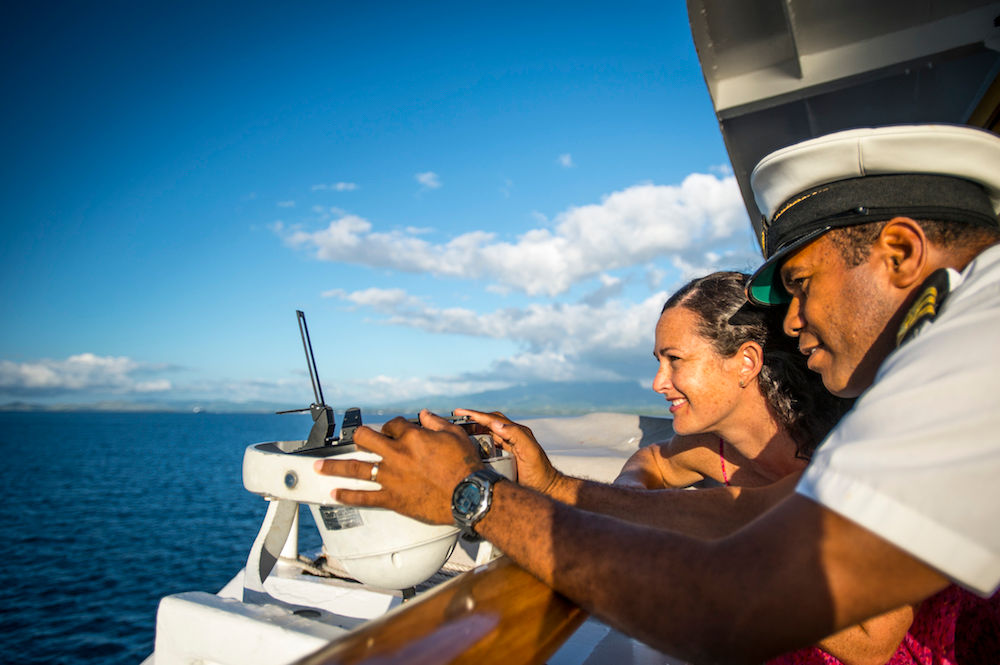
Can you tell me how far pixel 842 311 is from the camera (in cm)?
136

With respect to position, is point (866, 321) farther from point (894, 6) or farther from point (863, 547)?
point (894, 6)

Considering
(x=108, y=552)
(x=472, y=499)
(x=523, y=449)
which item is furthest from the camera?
(x=108, y=552)

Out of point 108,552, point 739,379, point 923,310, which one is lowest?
point 108,552

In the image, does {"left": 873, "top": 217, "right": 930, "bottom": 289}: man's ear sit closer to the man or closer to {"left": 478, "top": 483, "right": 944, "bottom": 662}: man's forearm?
the man

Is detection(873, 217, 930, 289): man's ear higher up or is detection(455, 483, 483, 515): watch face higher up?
detection(873, 217, 930, 289): man's ear

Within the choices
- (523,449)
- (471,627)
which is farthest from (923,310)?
(523,449)

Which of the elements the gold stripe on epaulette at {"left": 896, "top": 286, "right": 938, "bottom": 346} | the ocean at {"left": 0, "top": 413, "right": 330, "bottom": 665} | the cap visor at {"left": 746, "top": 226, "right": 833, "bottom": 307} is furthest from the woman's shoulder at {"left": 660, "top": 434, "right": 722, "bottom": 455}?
the ocean at {"left": 0, "top": 413, "right": 330, "bottom": 665}

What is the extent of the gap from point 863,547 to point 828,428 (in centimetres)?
175

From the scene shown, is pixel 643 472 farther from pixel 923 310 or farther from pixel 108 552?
pixel 108 552

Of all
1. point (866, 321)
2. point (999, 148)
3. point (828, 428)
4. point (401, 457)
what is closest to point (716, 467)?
point (828, 428)

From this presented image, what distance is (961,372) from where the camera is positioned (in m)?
0.77

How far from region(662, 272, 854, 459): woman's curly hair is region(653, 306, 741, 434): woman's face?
A: 0.13 feet

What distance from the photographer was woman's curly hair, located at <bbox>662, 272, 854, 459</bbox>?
2.29 meters

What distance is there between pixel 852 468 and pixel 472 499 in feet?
2.42
